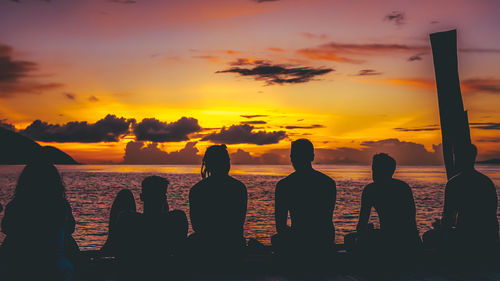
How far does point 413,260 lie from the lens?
199 inches

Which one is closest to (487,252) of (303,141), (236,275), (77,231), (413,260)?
(413,260)

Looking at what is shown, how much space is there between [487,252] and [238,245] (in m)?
3.07

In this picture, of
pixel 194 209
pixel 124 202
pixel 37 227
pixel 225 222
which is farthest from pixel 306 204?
pixel 37 227

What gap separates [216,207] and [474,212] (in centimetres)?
314

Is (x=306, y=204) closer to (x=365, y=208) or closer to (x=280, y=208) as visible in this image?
(x=280, y=208)

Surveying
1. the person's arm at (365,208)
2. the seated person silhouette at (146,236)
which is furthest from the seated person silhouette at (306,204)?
the seated person silhouette at (146,236)

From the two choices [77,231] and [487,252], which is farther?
[77,231]

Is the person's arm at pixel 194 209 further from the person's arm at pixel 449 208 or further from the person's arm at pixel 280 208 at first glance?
the person's arm at pixel 449 208

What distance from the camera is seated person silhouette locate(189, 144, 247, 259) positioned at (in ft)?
15.2

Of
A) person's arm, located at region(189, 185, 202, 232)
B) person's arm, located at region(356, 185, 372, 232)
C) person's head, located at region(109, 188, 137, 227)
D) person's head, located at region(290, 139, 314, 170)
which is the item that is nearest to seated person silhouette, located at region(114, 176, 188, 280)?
person's arm, located at region(189, 185, 202, 232)

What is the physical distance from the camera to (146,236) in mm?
3977

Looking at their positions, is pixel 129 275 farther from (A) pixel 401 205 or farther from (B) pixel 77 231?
(B) pixel 77 231

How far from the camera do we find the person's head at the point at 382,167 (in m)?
4.79

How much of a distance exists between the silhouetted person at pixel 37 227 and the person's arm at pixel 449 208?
4.36m
